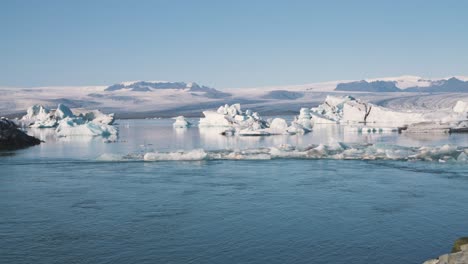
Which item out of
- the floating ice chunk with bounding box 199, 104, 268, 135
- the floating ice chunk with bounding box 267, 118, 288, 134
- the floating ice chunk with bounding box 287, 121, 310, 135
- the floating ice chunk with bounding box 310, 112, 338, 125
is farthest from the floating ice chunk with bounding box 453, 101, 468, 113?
the floating ice chunk with bounding box 310, 112, 338, 125

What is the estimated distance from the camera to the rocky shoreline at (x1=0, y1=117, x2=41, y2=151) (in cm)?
2894

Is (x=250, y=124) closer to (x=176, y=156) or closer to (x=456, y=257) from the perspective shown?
(x=176, y=156)

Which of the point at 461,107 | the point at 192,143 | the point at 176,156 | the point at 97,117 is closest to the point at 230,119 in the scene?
the point at 97,117

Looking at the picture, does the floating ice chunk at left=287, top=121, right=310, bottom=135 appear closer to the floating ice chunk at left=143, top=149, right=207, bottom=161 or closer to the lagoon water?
the floating ice chunk at left=143, top=149, right=207, bottom=161

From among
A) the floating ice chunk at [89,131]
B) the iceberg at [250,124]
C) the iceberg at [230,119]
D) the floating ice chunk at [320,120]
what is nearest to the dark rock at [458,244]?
the iceberg at [250,124]

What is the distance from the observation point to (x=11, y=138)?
29562 mm

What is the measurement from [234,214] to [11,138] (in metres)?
23.0

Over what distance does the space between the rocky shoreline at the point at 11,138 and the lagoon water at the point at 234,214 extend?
496 inches

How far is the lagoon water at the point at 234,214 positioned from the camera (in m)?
7.83

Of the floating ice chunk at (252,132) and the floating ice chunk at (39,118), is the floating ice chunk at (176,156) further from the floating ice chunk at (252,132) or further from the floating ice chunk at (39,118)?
the floating ice chunk at (39,118)

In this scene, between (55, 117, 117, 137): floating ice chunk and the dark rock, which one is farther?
(55, 117, 117, 137): floating ice chunk

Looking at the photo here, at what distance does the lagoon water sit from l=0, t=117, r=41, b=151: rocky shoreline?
41.3 feet

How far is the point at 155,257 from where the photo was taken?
7.59 m

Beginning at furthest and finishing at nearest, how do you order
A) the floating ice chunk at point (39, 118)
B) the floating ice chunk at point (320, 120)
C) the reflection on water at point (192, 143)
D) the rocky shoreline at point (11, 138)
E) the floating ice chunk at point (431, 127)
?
the floating ice chunk at point (39, 118) → the floating ice chunk at point (320, 120) → the floating ice chunk at point (431, 127) → the rocky shoreline at point (11, 138) → the reflection on water at point (192, 143)
